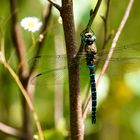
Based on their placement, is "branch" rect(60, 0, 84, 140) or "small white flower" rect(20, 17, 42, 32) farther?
"small white flower" rect(20, 17, 42, 32)

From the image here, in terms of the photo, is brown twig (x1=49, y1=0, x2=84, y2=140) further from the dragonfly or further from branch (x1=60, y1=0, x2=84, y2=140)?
the dragonfly

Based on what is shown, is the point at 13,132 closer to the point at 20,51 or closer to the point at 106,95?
the point at 20,51

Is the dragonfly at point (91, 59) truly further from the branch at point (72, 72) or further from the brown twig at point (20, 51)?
the branch at point (72, 72)

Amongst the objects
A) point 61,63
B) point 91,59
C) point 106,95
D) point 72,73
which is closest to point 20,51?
point 61,63

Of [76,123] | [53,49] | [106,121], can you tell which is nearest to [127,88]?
[106,121]

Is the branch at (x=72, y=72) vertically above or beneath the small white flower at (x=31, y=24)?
beneath

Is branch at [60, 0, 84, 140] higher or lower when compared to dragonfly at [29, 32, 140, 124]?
lower

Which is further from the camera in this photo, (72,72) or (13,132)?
(13,132)

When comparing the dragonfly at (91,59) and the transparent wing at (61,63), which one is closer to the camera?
the dragonfly at (91,59)

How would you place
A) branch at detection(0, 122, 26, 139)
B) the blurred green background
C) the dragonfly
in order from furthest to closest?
the blurred green background
branch at detection(0, 122, 26, 139)
the dragonfly

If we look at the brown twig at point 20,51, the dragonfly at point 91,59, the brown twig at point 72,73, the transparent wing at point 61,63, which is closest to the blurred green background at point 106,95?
the brown twig at point 20,51

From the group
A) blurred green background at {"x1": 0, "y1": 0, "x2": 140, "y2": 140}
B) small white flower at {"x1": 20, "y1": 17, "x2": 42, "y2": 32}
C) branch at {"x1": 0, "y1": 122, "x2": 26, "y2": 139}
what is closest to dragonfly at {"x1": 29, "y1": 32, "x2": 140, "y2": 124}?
small white flower at {"x1": 20, "y1": 17, "x2": 42, "y2": 32}
